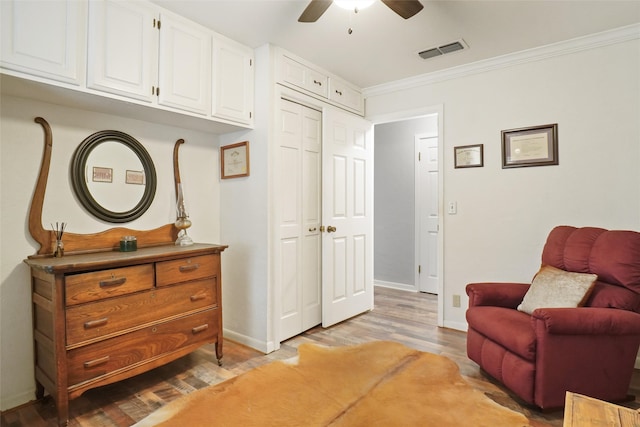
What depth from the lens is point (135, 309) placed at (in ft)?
6.92

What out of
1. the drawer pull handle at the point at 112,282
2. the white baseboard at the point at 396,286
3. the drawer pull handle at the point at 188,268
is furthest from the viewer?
the white baseboard at the point at 396,286

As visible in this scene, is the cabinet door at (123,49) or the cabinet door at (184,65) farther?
the cabinet door at (184,65)

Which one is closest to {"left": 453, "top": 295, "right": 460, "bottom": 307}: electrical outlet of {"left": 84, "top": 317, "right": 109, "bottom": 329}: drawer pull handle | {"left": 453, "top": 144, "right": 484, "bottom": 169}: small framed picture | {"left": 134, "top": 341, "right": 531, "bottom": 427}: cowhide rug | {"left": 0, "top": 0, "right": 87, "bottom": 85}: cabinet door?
{"left": 134, "top": 341, "right": 531, "bottom": 427}: cowhide rug

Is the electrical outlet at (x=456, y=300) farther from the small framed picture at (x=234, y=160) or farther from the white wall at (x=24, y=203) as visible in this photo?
the white wall at (x=24, y=203)

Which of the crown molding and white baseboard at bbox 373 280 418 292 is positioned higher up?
the crown molding

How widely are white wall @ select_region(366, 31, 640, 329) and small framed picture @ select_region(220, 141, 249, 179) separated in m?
1.78

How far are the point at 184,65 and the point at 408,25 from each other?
162cm

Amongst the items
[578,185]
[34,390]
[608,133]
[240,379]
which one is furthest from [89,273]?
[608,133]

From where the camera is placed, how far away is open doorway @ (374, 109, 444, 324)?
476 cm

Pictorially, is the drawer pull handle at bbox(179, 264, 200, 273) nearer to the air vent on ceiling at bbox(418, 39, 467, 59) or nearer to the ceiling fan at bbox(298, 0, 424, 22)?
the ceiling fan at bbox(298, 0, 424, 22)

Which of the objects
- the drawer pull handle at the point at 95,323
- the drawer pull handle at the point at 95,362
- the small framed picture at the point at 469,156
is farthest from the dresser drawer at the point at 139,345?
the small framed picture at the point at 469,156

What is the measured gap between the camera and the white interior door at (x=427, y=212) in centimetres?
473

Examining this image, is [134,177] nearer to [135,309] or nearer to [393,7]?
[135,309]

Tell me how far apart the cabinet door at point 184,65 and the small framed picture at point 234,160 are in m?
0.50
